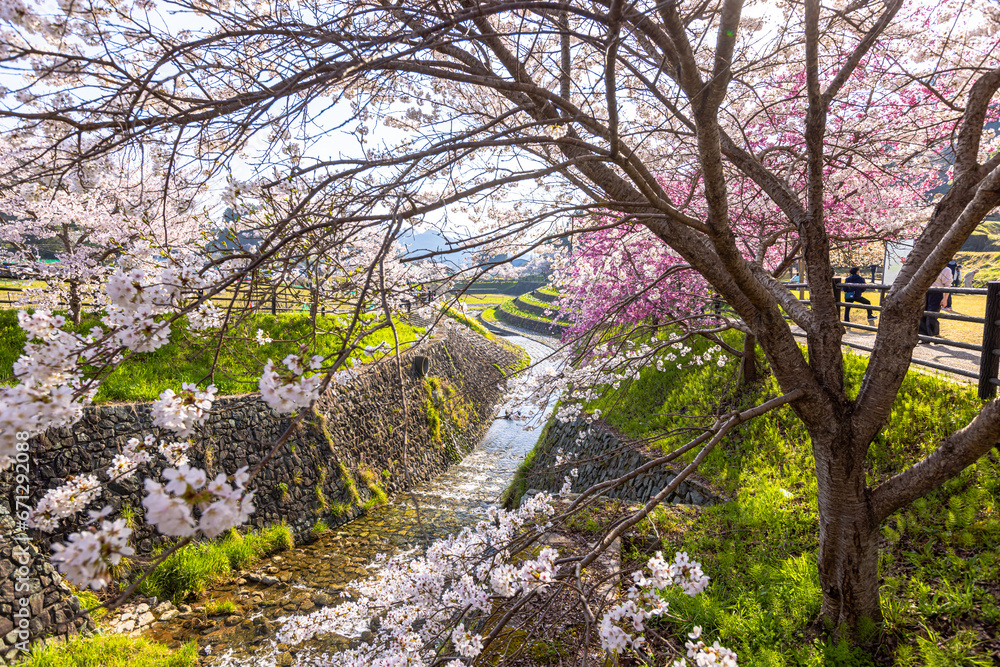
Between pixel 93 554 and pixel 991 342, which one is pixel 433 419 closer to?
pixel 991 342

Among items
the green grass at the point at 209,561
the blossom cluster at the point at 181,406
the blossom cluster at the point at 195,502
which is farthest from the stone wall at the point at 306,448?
the blossom cluster at the point at 195,502

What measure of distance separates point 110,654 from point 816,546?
23.7 ft

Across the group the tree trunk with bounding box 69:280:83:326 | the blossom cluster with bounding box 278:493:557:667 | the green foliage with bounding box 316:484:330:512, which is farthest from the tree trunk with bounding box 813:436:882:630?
the tree trunk with bounding box 69:280:83:326

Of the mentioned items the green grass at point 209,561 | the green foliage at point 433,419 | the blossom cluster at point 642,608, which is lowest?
the green grass at point 209,561

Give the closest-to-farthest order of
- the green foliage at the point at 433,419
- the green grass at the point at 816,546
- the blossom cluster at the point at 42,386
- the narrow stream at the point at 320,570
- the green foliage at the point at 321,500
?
1. the blossom cluster at the point at 42,386
2. the green grass at the point at 816,546
3. the narrow stream at the point at 320,570
4. the green foliage at the point at 321,500
5. the green foliage at the point at 433,419

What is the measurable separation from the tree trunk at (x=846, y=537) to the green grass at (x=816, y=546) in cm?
19

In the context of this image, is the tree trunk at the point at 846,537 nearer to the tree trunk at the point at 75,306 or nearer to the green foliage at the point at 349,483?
the green foliage at the point at 349,483

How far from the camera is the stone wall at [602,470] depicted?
20.2 ft

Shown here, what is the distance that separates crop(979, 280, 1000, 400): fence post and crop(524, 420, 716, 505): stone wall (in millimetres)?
2905

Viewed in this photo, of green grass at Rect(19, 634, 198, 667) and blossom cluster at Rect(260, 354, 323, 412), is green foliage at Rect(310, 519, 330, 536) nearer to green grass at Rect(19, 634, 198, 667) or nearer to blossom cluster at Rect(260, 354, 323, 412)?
green grass at Rect(19, 634, 198, 667)

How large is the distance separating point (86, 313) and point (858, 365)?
509 inches

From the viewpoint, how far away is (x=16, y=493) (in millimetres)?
5707

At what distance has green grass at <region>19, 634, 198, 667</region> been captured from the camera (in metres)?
4.50

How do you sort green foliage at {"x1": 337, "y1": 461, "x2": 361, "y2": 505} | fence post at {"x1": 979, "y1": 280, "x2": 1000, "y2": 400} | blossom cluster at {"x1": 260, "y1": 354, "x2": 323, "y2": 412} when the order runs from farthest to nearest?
green foliage at {"x1": 337, "y1": 461, "x2": 361, "y2": 505}
fence post at {"x1": 979, "y1": 280, "x2": 1000, "y2": 400}
blossom cluster at {"x1": 260, "y1": 354, "x2": 323, "y2": 412}
